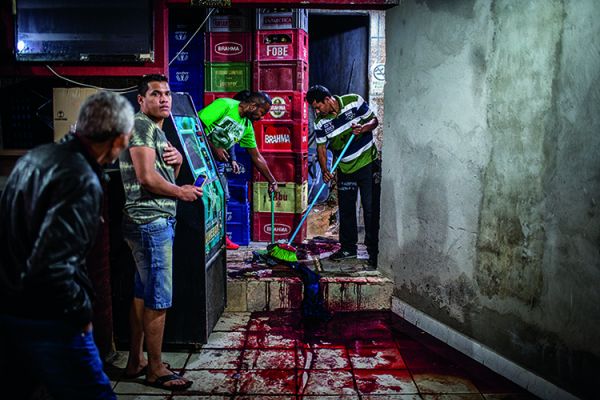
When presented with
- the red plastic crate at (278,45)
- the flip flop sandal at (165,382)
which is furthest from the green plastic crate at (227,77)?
the flip flop sandal at (165,382)

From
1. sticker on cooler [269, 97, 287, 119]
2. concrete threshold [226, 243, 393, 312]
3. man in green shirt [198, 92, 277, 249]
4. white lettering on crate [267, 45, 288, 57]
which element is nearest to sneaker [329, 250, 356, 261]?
concrete threshold [226, 243, 393, 312]

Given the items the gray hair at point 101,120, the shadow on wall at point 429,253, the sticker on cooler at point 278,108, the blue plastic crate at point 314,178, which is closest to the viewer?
the gray hair at point 101,120

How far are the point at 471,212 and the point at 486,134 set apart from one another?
2.37ft

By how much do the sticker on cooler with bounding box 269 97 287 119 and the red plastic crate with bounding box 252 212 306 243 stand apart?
57.8 inches

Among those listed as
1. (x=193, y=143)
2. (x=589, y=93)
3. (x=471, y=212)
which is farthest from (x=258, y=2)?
(x=589, y=93)

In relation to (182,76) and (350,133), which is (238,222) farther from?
(182,76)

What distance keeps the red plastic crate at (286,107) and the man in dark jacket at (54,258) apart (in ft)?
16.7

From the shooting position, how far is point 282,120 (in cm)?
750

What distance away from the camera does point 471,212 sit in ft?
15.6

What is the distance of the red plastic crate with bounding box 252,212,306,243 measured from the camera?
7688 mm

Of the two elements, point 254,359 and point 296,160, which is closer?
point 254,359

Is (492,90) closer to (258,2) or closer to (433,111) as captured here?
(433,111)

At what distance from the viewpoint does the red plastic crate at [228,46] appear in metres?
7.47

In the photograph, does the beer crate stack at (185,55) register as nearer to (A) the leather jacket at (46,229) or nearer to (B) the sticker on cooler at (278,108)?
(B) the sticker on cooler at (278,108)
